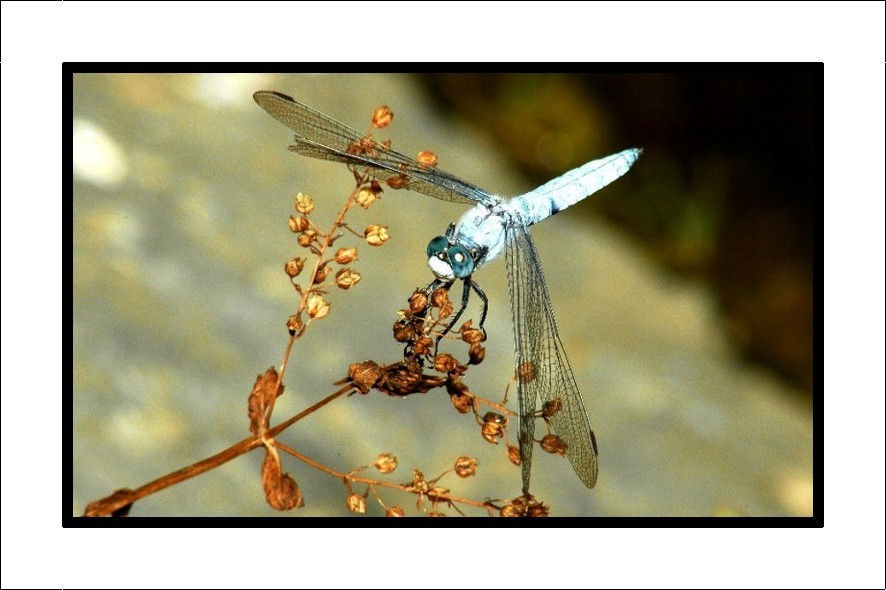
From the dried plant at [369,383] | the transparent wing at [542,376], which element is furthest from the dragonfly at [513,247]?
the dried plant at [369,383]

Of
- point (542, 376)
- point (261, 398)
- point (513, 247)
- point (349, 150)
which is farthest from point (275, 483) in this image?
point (513, 247)

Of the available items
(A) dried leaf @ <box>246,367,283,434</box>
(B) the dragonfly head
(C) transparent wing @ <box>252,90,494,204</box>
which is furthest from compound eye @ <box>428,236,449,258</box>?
(A) dried leaf @ <box>246,367,283,434</box>

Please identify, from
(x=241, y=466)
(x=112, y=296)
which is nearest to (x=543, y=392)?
(x=241, y=466)

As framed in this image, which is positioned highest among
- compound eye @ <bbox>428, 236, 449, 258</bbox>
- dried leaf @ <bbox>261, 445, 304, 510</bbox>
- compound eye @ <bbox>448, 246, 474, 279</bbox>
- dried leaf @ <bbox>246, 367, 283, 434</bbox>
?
compound eye @ <bbox>428, 236, 449, 258</bbox>

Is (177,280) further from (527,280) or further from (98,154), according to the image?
(527,280)

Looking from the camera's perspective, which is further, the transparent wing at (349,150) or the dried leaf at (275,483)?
the transparent wing at (349,150)

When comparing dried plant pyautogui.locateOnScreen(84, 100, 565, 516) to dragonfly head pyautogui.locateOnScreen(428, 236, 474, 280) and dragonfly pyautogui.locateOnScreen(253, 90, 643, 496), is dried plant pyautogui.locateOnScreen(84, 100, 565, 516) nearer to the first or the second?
dragonfly pyautogui.locateOnScreen(253, 90, 643, 496)

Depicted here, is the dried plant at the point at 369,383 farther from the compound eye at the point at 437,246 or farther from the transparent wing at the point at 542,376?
the compound eye at the point at 437,246

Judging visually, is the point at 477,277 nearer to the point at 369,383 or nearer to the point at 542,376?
the point at 542,376
